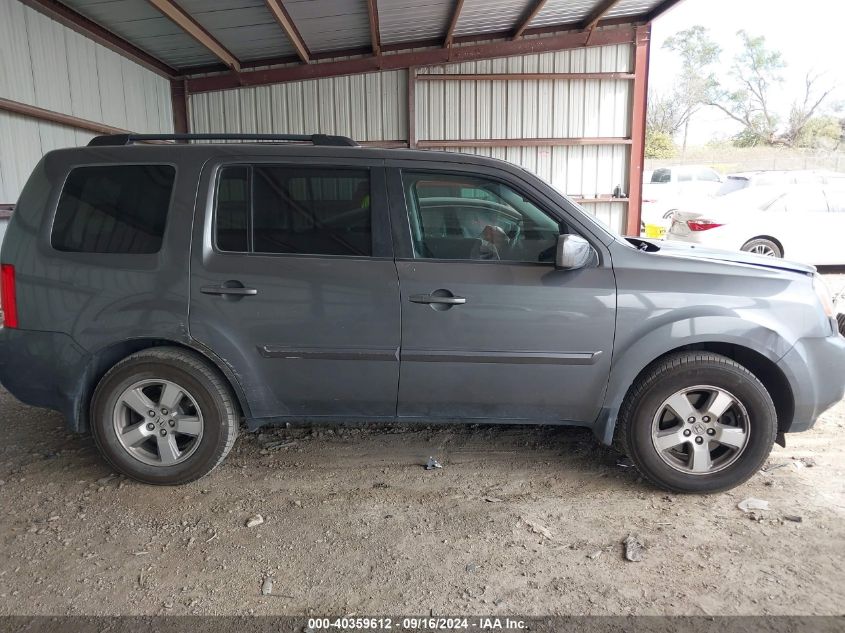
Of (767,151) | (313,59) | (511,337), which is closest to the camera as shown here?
(511,337)

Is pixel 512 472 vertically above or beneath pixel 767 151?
beneath

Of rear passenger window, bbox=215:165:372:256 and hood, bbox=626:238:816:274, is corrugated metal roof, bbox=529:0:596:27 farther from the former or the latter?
rear passenger window, bbox=215:165:372:256

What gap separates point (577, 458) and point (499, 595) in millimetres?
1489

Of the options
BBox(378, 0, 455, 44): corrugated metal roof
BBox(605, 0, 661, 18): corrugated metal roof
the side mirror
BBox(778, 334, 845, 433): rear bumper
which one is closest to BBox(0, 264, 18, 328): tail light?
the side mirror

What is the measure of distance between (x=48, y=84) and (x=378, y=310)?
6992mm

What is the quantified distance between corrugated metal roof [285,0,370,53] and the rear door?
6.65 metres

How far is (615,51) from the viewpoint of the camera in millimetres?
12359

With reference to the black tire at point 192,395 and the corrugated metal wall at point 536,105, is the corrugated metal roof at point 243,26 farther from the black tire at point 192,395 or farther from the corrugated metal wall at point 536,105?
the black tire at point 192,395

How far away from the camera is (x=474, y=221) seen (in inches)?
134

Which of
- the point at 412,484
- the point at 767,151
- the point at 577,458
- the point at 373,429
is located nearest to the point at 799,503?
the point at 577,458

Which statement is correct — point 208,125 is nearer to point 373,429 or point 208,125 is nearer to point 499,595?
point 373,429

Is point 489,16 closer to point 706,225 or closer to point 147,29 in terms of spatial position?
point 706,225

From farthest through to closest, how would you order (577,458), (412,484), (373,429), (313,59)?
(313,59) < (373,429) < (577,458) < (412,484)

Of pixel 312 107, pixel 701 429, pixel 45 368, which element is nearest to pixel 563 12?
pixel 312 107
